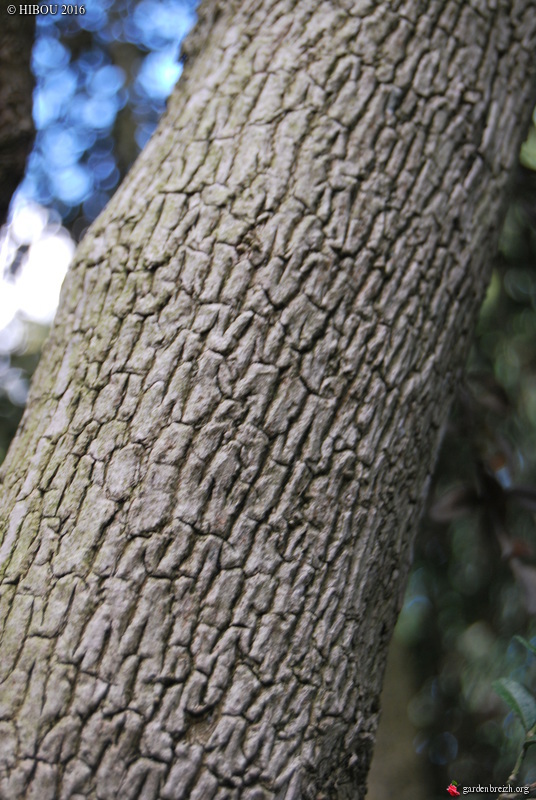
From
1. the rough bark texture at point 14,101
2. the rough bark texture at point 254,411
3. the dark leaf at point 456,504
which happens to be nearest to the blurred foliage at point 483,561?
the dark leaf at point 456,504

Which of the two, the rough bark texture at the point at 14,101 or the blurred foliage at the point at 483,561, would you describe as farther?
the blurred foliage at the point at 483,561

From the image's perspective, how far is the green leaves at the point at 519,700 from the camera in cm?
113

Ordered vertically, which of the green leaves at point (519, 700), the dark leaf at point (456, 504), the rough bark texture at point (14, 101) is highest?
the rough bark texture at point (14, 101)

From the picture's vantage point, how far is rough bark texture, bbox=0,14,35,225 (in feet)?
6.41

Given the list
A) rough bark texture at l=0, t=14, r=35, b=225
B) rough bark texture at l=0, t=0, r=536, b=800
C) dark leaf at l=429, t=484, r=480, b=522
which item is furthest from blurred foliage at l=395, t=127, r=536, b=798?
rough bark texture at l=0, t=14, r=35, b=225

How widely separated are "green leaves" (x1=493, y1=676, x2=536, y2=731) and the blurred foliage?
30.1 inches

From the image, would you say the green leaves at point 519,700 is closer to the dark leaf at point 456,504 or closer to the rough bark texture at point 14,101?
the dark leaf at point 456,504

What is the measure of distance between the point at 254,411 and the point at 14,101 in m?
1.56

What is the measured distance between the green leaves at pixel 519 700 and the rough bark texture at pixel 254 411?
24cm

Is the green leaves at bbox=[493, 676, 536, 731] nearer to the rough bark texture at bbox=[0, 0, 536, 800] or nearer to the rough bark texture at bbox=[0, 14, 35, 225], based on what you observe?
the rough bark texture at bbox=[0, 0, 536, 800]

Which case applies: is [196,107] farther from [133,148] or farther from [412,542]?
[133,148]

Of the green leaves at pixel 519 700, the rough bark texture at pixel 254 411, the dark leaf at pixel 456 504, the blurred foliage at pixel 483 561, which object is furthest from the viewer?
the blurred foliage at pixel 483 561

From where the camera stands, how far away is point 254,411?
44.9 inches

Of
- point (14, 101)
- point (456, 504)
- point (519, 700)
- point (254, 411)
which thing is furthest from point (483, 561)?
point (14, 101)
